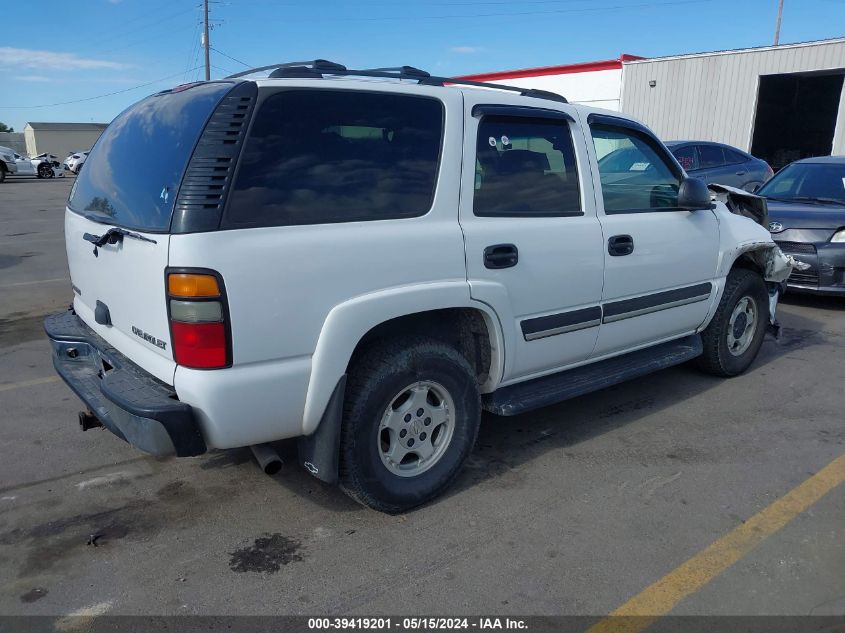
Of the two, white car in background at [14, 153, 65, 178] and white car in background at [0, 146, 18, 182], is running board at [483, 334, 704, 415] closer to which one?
white car in background at [0, 146, 18, 182]

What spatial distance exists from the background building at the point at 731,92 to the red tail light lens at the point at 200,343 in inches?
833

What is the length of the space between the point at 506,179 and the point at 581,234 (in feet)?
1.82

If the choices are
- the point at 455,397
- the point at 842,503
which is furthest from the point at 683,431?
the point at 455,397

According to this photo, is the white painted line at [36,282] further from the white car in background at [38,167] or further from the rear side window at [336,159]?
the white car in background at [38,167]

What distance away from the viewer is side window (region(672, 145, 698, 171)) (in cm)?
1211

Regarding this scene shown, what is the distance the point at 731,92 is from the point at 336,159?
21.5 m

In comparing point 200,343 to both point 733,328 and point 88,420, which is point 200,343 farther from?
point 733,328

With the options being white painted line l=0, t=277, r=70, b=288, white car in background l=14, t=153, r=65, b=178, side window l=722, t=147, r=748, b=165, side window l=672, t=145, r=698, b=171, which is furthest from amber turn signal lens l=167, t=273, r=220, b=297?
white car in background l=14, t=153, r=65, b=178

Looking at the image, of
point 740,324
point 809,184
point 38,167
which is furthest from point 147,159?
point 38,167

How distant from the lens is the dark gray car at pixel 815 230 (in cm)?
721

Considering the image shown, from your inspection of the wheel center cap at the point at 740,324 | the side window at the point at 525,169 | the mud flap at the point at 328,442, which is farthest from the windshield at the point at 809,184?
the mud flap at the point at 328,442

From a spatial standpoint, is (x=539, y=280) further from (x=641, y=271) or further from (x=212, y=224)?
(x=212, y=224)

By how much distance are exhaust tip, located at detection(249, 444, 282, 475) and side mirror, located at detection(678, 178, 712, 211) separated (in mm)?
2949

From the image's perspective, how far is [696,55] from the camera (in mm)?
21469
